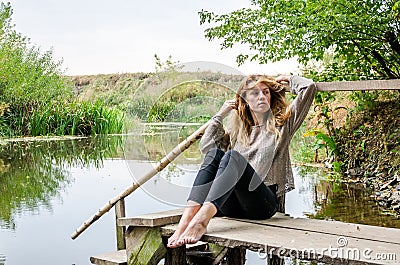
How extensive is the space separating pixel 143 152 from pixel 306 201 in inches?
96.9

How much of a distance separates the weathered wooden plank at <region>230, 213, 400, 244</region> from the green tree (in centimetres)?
262

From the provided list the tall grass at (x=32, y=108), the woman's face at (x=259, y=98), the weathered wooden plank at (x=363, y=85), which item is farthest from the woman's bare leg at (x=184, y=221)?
the tall grass at (x=32, y=108)

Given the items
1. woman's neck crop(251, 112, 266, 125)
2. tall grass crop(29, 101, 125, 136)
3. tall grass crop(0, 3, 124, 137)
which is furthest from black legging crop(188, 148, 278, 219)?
tall grass crop(29, 101, 125, 136)

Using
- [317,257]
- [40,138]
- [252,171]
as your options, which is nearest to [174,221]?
[252,171]

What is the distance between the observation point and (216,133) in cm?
258

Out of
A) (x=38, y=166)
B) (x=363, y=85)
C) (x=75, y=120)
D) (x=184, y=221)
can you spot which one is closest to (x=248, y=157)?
(x=184, y=221)

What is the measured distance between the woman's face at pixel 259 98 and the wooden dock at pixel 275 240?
1.43ft

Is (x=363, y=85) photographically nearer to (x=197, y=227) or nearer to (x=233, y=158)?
(x=233, y=158)

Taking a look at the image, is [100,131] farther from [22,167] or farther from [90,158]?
[22,167]

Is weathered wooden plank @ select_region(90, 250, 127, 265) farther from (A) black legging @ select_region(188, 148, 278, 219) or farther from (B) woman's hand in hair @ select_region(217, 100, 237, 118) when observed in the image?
(B) woman's hand in hair @ select_region(217, 100, 237, 118)

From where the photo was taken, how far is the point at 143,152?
271 centimetres

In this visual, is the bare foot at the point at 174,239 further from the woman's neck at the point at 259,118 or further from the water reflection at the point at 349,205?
the water reflection at the point at 349,205

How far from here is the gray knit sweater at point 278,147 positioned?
2.40 m

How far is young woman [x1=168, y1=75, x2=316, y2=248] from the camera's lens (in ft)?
7.29
